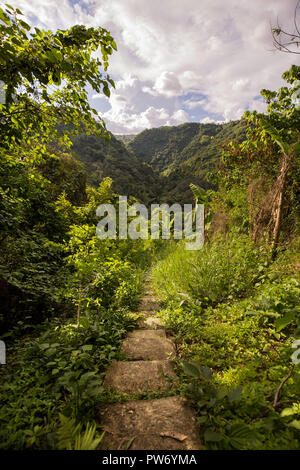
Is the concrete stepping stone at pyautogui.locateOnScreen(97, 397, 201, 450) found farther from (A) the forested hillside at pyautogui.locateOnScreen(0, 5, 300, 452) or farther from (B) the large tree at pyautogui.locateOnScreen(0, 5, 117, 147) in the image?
(B) the large tree at pyautogui.locateOnScreen(0, 5, 117, 147)

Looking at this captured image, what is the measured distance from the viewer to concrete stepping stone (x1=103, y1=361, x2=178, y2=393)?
1.45 metres

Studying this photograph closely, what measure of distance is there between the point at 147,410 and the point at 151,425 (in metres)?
0.12

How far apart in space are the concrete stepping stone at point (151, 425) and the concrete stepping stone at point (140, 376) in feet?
0.45

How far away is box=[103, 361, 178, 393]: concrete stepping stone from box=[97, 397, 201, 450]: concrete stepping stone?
0.14 m

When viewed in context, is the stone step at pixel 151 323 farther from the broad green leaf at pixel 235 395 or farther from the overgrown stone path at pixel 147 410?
the broad green leaf at pixel 235 395

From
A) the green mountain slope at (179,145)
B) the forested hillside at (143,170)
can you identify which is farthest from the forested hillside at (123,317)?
the green mountain slope at (179,145)

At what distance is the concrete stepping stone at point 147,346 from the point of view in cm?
188

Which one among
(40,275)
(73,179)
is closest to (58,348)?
(40,275)

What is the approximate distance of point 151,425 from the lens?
1.12 metres

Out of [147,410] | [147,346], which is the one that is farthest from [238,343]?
[147,410]

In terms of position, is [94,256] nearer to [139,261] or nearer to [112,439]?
[112,439]

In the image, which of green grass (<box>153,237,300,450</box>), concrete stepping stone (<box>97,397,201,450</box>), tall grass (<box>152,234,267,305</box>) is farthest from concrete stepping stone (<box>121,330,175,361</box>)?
tall grass (<box>152,234,267,305</box>)

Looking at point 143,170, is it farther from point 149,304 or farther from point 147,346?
point 147,346
